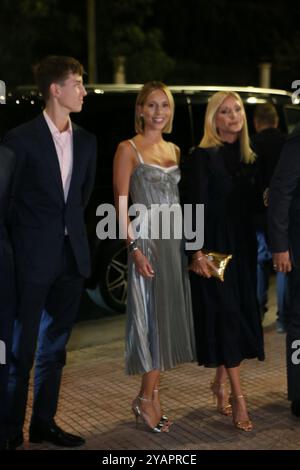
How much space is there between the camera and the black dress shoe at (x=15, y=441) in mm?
3727

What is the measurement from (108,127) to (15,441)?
3.25 metres

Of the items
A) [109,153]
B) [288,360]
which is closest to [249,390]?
[288,360]

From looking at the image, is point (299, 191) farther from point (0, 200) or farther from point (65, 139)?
point (0, 200)

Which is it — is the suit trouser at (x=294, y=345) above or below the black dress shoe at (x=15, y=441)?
above

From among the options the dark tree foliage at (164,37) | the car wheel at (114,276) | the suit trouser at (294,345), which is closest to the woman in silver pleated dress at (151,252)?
the suit trouser at (294,345)

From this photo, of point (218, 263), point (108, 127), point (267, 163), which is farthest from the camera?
point (108, 127)

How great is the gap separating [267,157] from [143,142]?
2116 mm

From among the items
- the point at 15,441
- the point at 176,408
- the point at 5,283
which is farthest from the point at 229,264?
the point at 15,441

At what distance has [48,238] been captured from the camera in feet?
11.9

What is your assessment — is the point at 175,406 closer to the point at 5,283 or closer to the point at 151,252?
the point at 151,252

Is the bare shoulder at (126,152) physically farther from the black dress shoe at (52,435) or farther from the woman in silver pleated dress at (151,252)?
the black dress shoe at (52,435)

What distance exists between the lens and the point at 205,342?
412 centimetres

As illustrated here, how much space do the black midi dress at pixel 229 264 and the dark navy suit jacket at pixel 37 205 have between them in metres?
0.81
